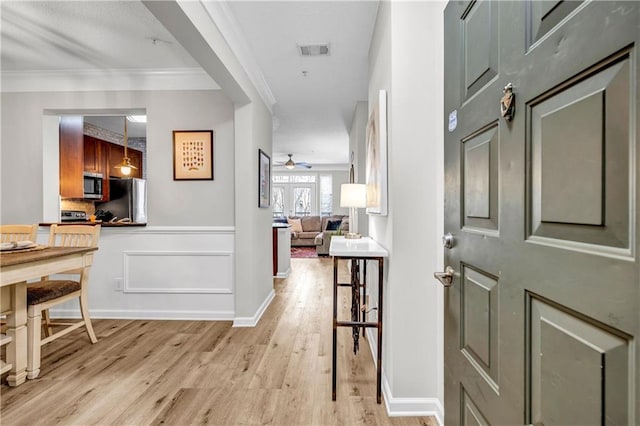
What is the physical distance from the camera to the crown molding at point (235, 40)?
6.82 feet

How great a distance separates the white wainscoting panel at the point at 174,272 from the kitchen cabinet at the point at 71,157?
4.29 feet

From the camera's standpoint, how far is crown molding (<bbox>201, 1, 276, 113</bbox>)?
6.82ft

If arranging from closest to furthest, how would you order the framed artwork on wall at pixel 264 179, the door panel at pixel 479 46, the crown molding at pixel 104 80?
the door panel at pixel 479 46 → the crown molding at pixel 104 80 → the framed artwork on wall at pixel 264 179

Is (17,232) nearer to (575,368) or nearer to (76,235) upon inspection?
(76,235)

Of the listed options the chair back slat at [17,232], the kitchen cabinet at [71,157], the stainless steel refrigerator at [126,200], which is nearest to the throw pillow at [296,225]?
the stainless steel refrigerator at [126,200]

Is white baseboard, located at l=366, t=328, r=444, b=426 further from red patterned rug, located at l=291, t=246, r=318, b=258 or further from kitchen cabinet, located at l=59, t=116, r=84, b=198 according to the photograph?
red patterned rug, located at l=291, t=246, r=318, b=258

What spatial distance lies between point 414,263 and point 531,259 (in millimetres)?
1135

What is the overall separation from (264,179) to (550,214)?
3392 millimetres

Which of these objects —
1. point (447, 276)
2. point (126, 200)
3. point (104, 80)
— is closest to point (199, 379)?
Result: point (447, 276)

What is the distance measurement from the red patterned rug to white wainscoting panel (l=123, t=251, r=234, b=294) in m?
4.54

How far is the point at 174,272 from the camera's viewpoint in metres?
3.33

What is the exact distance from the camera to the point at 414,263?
1771 millimetres

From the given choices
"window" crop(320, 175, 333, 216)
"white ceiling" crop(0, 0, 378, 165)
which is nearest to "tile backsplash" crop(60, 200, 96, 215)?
"white ceiling" crop(0, 0, 378, 165)

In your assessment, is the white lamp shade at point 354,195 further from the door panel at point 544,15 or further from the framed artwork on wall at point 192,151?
the door panel at point 544,15
